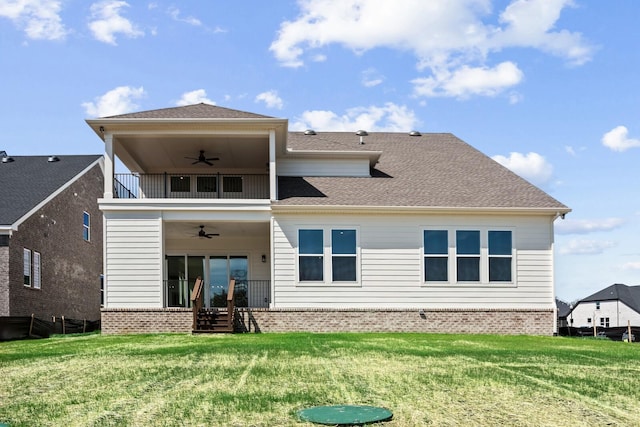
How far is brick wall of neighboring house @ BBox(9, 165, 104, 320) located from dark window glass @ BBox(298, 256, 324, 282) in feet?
29.7

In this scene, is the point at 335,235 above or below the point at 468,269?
above

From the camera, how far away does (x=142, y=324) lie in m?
19.6

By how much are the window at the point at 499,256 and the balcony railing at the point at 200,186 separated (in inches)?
277

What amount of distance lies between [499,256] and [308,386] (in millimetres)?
13845

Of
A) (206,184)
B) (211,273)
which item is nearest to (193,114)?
(206,184)

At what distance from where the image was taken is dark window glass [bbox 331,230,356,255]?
20391 millimetres

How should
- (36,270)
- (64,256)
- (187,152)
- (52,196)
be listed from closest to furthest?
(187,152) → (36,270) → (52,196) → (64,256)

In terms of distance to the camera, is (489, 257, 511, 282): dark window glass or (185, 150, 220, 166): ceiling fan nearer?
(489, 257, 511, 282): dark window glass

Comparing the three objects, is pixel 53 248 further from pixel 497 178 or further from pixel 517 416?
pixel 517 416

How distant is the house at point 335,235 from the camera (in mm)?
19719

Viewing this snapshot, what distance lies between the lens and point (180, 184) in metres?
23.2

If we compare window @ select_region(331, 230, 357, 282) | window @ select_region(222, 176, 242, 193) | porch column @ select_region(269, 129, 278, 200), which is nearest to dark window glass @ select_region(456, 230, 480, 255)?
window @ select_region(331, 230, 357, 282)

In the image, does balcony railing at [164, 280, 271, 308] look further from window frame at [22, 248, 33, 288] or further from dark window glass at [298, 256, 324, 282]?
window frame at [22, 248, 33, 288]

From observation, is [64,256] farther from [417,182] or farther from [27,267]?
[417,182]
